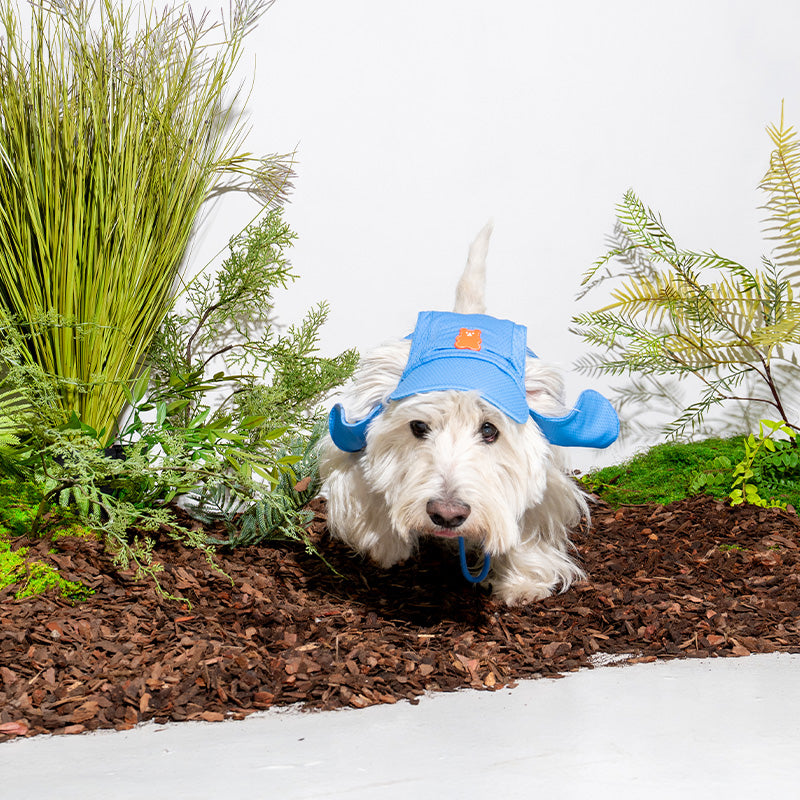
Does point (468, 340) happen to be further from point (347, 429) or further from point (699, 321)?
point (699, 321)

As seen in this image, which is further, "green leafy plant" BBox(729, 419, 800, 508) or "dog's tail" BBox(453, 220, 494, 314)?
"green leafy plant" BBox(729, 419, 800, 508)

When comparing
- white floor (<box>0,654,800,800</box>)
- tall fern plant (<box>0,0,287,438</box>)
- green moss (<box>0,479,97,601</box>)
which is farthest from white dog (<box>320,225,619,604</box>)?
tall fern plant (<box>0,0,287,438</box>)

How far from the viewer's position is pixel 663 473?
3900 millimetres

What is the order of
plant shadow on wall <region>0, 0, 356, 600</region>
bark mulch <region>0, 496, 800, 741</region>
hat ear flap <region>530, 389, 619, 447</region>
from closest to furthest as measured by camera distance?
bark mulch <region>0, 496, 800, 741</region> < hat ear flap <region>530, 389, 619, 447</region> < plant shadow on wall <region>0, 0, 356, 600</region>

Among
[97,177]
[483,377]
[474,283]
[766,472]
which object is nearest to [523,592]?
[483,377]

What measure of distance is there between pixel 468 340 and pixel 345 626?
981 millimetres

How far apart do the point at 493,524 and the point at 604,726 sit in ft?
1.98

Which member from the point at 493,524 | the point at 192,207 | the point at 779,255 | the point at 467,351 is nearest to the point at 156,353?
the point at 192,207

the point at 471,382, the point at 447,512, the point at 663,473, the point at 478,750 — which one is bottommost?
the point at 478,750

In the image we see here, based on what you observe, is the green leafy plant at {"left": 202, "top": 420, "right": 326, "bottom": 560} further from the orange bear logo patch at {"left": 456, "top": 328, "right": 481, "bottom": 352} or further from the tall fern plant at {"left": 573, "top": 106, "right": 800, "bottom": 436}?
the tall fern plant at {"left": 573, "top": 106, "right": 800, "bottom": 436}

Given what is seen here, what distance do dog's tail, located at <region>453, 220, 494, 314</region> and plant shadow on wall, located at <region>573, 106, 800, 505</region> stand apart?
1165 mm

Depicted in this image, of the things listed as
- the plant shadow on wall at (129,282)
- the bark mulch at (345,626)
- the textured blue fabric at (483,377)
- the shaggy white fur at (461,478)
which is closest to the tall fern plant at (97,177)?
the plant shadow on wall at (129,282)

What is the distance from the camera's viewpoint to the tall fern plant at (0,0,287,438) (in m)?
3.11

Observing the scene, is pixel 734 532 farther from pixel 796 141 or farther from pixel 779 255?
pixel 796 141
